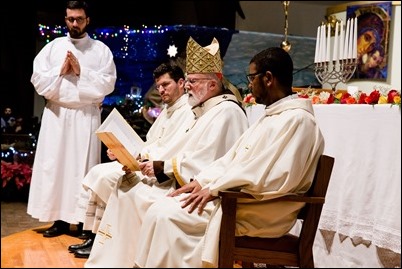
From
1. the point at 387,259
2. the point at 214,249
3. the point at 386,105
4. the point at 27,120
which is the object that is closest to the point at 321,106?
the point at 386,105

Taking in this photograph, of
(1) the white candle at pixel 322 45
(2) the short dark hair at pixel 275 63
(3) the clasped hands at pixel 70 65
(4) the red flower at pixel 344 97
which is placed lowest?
(4) the red flower at pixel 344 97

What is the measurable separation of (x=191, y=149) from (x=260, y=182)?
994 mm

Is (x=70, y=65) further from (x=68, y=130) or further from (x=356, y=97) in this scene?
(x=356, y=97)

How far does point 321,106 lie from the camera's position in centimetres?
359

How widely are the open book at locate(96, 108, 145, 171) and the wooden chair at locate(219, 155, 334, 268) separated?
75 centimetres

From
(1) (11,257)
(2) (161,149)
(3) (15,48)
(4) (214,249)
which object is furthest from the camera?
(3) (15,48)

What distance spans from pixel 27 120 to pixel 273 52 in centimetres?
355

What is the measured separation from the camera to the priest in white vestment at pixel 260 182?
2.43m

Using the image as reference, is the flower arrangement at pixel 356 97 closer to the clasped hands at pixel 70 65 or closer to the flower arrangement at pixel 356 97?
the flower arrangement at pixel 356 97

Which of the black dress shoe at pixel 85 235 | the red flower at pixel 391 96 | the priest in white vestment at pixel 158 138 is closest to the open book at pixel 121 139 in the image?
the priest in white vestment at pixel 158 138

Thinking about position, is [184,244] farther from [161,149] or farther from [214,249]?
[161,149]

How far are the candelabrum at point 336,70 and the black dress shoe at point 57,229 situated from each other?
2.27 m

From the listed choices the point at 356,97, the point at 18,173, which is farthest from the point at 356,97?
the point at 18,173

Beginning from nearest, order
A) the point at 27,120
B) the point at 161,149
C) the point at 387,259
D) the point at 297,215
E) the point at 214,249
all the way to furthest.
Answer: the point at 214,249 → the point at 297,215 → the point at 387,259 → the point at 161,149 → the point at 27,120
